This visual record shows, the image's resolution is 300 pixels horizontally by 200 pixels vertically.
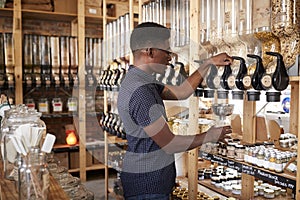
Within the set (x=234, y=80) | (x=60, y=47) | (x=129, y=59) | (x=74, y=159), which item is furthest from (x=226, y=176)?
(x=60, y=47)

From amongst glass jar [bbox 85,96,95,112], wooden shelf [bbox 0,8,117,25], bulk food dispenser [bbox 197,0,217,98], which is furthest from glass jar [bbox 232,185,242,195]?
wooden shelf [bbox 0,8,117,25]

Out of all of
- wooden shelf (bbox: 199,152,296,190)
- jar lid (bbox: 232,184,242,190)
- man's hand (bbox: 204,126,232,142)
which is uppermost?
man's hand (bbox: 204,126,232,142)

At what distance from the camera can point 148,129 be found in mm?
1728

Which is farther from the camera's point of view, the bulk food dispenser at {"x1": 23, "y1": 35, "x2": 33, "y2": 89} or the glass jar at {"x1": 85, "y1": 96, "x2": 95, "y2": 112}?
the glass jar at {"x1": 85, "y1": 96, "x2": 95, "y2": 112}

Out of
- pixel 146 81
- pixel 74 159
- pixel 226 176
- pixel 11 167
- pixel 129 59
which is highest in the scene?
pixel 129 59

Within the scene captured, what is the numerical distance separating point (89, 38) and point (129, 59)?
173cm

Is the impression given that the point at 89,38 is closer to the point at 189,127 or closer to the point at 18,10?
the point at 18,10

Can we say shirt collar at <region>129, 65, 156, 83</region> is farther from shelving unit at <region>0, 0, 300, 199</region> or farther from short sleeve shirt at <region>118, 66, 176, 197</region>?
shelving unit at <region>0, 0, 300, 199</region>

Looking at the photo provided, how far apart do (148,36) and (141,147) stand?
2.15 ft

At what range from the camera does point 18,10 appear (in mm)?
4387

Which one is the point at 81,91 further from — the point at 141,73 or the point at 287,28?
the point at 287,28

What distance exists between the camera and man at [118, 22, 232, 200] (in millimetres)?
1744

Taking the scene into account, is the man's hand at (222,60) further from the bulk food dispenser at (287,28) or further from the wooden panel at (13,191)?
the wooden panel at (13,191)

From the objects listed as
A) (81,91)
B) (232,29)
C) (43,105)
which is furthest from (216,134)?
(43,105)
